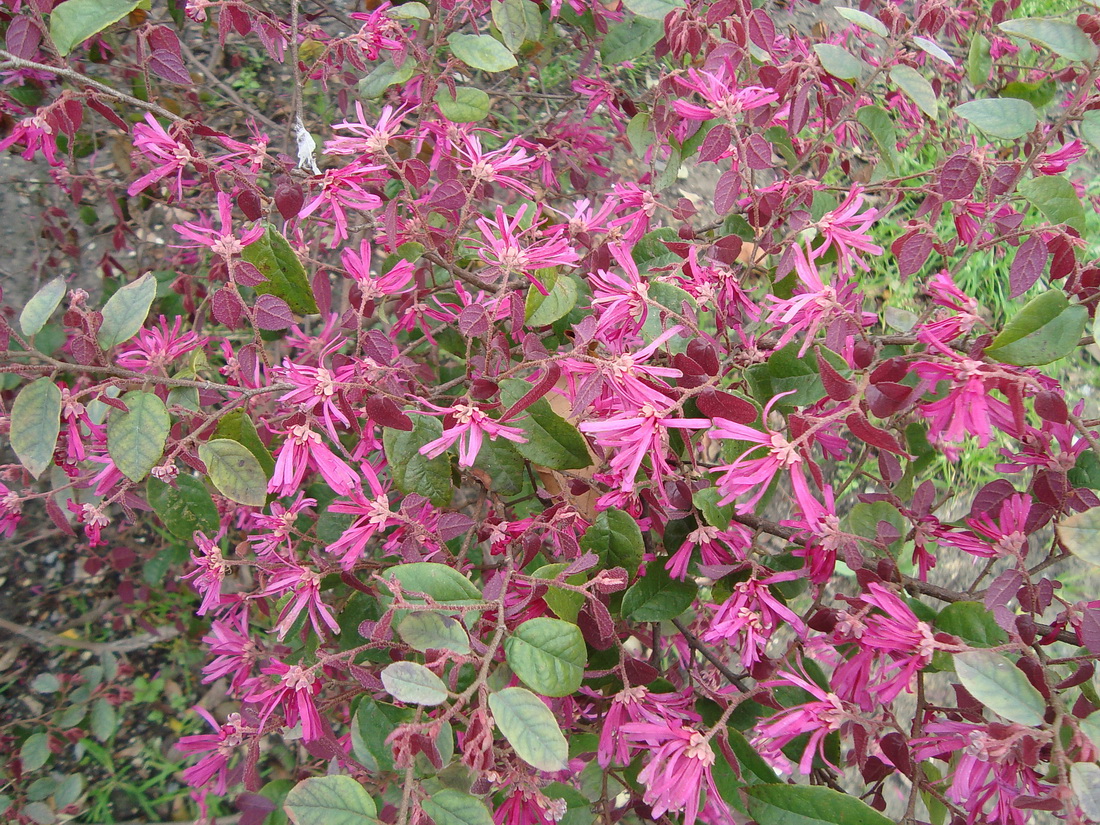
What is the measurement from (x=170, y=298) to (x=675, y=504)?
46.7 inches

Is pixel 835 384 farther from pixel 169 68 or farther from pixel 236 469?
pixel 169 68

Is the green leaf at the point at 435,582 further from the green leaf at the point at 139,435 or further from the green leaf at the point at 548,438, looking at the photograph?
the green leaf at the point at 139,435

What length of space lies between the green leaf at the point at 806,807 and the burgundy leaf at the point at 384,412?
51 cm

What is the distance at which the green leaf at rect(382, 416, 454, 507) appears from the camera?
0.82 m

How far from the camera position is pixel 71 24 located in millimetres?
847

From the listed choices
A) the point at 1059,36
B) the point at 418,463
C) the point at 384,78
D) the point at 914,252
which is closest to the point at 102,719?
the point at 418,463

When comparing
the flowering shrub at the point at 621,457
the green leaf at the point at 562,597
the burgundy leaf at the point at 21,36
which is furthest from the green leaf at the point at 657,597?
the burgundy leaf at the point at 21,36

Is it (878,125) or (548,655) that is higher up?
(878,125)

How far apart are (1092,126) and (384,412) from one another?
83cm

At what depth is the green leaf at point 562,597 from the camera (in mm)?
714

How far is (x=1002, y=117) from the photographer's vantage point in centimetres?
81

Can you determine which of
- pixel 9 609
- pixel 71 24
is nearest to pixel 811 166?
pixel 71 24

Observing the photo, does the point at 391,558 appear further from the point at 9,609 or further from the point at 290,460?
the point at 9,609

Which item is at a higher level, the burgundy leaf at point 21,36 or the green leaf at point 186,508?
the burgundy leaf at point 21,36
